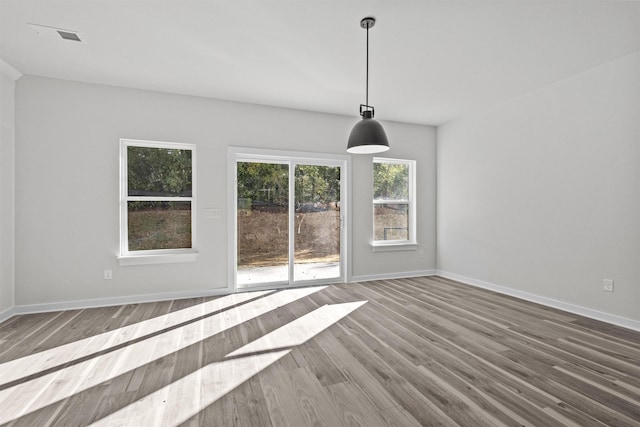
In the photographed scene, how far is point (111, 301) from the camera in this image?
13.2 feet

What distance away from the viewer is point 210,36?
292 cm

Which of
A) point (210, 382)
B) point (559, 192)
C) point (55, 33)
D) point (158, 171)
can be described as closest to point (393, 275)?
point (559, 192)

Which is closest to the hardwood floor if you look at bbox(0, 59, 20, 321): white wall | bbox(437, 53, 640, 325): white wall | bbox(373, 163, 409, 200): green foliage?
bbox(0, 59, 20, 321): white wall

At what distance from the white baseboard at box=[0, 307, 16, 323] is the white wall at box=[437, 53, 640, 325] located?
6316 mm

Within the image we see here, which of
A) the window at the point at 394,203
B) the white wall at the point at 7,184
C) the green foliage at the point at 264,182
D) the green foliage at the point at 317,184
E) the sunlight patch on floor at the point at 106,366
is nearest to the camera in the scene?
the sunlight patch on floor at the point at 106,366

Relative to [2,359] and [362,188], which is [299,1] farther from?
[2,359]

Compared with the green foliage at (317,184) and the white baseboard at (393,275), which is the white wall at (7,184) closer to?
the green foliage at (317,184)

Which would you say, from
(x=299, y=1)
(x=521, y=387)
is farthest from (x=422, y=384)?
(x=299, y=1)

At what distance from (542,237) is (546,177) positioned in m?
0.79

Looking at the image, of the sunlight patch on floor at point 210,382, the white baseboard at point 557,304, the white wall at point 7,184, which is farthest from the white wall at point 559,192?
the white wall at point 7,184

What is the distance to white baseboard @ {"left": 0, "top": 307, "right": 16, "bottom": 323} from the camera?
136 inches

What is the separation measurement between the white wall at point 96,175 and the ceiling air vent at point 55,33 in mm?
1133

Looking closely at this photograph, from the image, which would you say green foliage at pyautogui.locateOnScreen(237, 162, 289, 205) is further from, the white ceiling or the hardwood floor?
the hardwood floor

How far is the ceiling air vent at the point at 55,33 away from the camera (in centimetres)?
277
